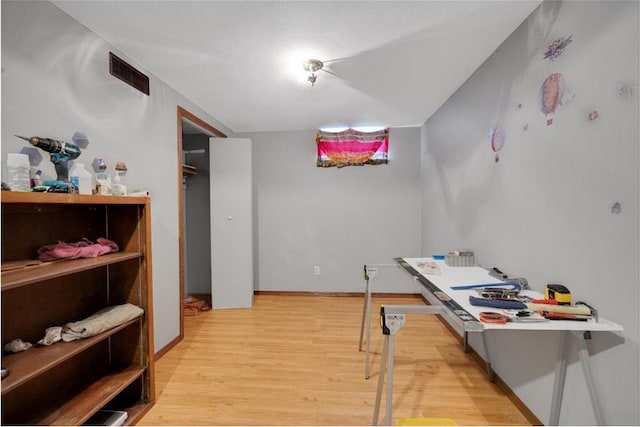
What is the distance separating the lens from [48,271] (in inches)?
40.6

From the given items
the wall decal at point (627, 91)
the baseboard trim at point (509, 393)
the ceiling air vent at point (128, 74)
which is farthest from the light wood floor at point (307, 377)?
the ceiling air vent at point (128, 74)

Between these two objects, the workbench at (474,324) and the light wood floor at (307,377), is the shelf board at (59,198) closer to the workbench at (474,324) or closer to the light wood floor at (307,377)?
the light wood floor at (307,377)

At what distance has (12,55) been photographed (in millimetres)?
1143

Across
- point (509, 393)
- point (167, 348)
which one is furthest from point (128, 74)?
point (509, 393)

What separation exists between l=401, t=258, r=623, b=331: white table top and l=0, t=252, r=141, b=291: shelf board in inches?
66.1

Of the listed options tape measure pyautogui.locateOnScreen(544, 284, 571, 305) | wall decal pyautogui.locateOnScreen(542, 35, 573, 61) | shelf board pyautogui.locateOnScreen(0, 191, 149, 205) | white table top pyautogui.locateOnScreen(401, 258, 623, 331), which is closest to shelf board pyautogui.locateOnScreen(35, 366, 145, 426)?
shelf board pyautogui.locateOnScreen(0, 191, 149, 205)

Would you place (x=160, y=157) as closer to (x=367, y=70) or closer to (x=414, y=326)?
(x=367, y=70)

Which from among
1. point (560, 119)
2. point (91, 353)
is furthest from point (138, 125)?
point (560, 119)

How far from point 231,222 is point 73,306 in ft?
5.71

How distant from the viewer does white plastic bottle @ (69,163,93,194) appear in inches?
51.1

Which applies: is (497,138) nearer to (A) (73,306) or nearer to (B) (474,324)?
(B) (474,324)

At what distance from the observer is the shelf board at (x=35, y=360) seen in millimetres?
922

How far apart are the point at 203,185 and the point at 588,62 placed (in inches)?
142

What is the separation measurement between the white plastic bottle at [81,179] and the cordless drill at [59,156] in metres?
0.03
